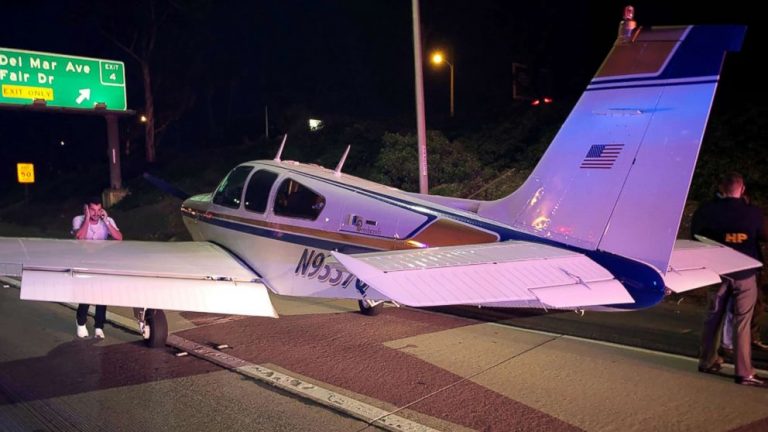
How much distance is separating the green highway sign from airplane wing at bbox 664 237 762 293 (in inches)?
972

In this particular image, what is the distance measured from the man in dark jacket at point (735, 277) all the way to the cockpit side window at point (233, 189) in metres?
5.43

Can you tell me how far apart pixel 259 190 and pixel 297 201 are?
0.74 meters

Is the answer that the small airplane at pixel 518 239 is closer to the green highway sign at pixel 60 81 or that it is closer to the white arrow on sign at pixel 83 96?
the green highway sign at pixel 60 81

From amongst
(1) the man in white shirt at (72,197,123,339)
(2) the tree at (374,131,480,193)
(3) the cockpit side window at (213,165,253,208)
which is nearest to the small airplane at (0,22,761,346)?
(1) the man in white shirt at (72,197,123,339)

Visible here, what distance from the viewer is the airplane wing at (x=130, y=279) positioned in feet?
18.0

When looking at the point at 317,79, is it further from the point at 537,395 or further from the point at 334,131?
the point at 537,395

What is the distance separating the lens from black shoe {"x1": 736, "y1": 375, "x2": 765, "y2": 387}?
5.40 meters

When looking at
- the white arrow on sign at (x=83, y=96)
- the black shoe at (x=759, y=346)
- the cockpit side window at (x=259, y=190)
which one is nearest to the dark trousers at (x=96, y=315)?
the cockpit side window at (x=259, y=190)

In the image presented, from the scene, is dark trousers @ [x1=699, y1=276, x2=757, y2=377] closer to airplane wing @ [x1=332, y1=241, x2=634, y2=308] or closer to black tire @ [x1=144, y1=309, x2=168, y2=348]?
airplane wing @ [x1=332, y1=241, x2=634, y2=308]

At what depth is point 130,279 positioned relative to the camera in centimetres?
588

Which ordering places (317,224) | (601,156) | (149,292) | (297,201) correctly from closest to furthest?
(601,156) → (149,292) → (317,224) → (297,201)

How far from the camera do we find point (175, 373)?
6168 mm

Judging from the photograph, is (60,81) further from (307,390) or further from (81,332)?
(307,390)

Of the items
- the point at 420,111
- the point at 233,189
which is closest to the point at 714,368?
the point at 233,189
